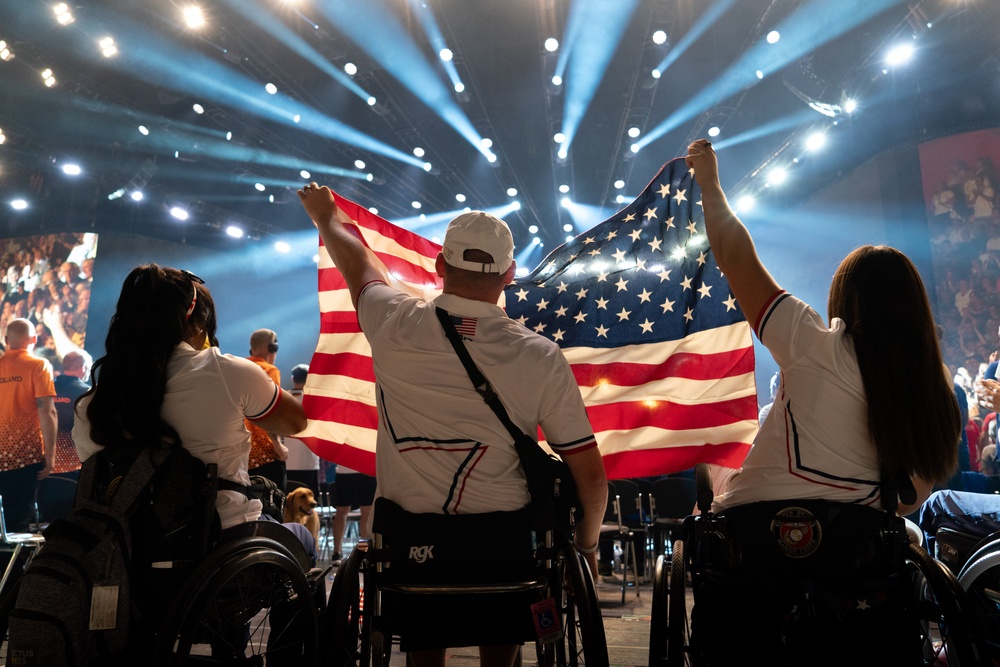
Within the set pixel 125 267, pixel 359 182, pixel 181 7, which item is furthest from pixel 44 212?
pixel 359 182

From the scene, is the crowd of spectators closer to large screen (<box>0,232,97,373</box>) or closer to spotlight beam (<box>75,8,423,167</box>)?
spotlight beam (<box>75,8,423,167</box>)

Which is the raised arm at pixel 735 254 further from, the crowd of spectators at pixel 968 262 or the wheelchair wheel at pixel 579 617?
the crowd of spectators at pixel 968 262

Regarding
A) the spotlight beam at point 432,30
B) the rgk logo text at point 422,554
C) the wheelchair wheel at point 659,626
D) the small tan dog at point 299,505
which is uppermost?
the spotlight beam at point 432,30

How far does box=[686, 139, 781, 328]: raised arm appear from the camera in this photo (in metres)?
2.00

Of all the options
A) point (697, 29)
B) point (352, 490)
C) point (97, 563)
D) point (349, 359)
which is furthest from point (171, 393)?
point (697, 29)

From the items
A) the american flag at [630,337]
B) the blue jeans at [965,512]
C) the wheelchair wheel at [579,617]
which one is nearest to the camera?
the wheelchair wheel at [579,617]

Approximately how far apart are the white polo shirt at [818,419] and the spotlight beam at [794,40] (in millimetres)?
9512

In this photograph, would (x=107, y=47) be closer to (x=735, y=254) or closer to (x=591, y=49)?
(x=591, y=49)

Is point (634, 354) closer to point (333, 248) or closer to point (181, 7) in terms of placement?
point (333, 248)

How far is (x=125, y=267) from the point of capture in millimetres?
13109

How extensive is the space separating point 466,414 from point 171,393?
105 cm

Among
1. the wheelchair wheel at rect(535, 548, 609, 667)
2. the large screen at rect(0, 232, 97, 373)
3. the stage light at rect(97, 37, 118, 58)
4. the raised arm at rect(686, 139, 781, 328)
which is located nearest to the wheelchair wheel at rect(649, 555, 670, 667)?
the wheelchair wheel at rect(535, 548, 609, 667)

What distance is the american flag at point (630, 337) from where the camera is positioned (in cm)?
279

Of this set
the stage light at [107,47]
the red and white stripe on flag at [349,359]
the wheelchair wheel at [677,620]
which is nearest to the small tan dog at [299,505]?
the red and white stripe on flag at [349,359]
